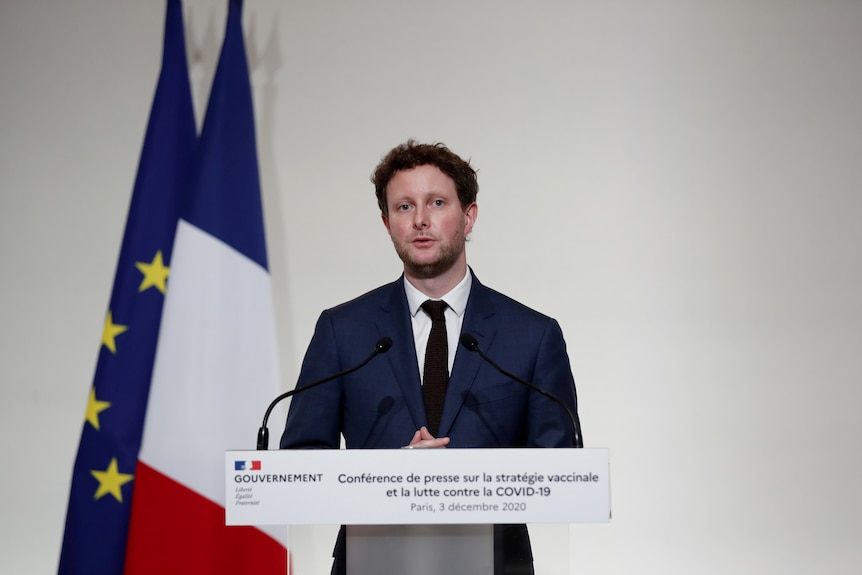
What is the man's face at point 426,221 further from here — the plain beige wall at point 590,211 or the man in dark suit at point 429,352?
the plain beige wall at point 590,211

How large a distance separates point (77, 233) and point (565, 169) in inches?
81.3

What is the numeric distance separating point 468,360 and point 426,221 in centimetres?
38

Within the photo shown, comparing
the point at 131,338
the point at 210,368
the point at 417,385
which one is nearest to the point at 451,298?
the point at 417,385

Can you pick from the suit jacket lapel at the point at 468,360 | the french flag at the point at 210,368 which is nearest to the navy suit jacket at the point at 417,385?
the suit jacket lapel at the point at 468,360

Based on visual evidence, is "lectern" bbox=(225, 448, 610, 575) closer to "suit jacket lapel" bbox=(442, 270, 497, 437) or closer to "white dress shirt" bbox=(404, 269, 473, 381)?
"suit jacket lapel" bbox=(442, 270, 497, 437)

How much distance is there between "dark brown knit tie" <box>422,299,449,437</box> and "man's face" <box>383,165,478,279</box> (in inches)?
3.8

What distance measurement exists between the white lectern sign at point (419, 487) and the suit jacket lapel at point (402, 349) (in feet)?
1.82

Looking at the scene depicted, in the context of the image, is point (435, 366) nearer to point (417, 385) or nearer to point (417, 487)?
point (417, 385)

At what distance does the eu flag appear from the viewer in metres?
3.05

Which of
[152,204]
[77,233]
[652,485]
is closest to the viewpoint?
[152,204]

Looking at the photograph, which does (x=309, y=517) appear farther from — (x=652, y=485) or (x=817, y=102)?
(x=817, y=102)

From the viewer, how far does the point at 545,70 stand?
3.88 metres

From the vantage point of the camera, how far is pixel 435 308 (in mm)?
2398

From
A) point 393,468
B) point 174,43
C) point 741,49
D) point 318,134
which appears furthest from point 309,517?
point 741,49
